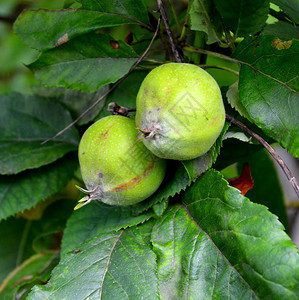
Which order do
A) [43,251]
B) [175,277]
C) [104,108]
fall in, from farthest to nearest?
[43,251] → [104,108] → [175,277]

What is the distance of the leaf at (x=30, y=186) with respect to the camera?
104 cm

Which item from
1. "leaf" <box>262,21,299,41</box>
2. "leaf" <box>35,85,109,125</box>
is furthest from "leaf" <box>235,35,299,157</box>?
"leaf" <box>35,85,109,125</box>

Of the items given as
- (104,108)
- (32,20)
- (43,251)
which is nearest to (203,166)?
(104,108)

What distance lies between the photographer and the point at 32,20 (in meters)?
0.91

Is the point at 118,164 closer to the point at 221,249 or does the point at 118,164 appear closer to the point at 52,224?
the point at 221,249

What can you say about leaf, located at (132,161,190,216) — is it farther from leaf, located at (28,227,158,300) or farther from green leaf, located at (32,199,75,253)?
green leaf, located at (32,199,75,253)

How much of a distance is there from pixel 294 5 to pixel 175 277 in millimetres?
591

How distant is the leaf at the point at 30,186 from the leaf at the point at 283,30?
60 cm

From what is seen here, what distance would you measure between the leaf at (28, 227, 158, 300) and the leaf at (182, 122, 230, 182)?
170mm

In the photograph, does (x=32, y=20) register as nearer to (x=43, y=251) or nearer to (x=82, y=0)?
(x=82, y=0)

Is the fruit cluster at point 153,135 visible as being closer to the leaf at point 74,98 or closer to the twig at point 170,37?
the twig at point 170,37

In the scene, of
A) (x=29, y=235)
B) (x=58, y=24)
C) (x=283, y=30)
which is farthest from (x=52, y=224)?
(x=283, y=30)

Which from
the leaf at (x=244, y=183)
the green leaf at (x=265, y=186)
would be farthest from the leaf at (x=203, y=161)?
the green leaf at (x=265, y=186)

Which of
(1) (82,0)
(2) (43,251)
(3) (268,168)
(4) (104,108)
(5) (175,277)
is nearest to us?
(5) (175,277)
